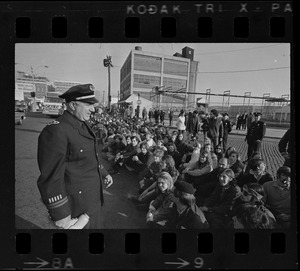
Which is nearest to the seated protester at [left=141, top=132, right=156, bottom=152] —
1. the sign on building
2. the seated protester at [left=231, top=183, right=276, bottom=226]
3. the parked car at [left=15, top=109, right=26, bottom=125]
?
the seated protester at [left=231, top=183, right=276, bottom=226]

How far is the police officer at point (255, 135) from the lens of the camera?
236cm

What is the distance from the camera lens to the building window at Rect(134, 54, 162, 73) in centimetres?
232

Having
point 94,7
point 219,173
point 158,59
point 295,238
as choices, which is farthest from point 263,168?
point 94,7

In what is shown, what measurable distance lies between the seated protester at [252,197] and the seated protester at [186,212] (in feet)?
1.59

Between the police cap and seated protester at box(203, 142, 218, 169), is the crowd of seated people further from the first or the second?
the police cap

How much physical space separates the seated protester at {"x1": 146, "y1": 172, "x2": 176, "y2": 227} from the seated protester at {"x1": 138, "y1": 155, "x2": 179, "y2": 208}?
0.07 meters

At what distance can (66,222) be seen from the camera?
2.06 metres

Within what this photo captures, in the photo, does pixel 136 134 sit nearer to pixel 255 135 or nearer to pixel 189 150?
pixel 189 150

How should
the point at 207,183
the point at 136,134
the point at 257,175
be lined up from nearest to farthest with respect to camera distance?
the point at 257,175 < the point at 207,183 < the point at 136,134

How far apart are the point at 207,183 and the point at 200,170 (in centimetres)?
20

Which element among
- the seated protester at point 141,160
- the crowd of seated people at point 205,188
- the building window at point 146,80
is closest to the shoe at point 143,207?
the crowd of seated people at point 205,188

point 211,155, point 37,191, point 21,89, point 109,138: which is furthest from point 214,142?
point 21,89

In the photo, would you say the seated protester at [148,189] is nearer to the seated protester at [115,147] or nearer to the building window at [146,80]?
the seated protester at [115,147]

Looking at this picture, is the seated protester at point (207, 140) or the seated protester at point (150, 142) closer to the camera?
the seated protester at point (207, 140)
